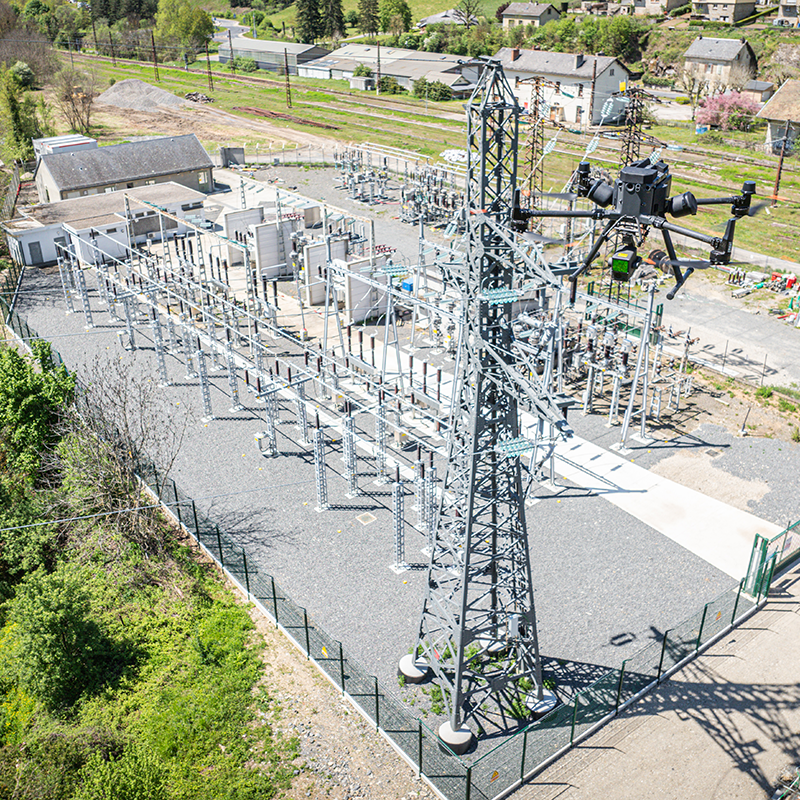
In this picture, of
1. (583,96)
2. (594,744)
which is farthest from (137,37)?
(594,744)

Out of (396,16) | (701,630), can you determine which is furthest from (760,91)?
(701,630)

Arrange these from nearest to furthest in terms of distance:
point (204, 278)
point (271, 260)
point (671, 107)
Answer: point (204, 278) < point (271, 260) < point (671, 107)

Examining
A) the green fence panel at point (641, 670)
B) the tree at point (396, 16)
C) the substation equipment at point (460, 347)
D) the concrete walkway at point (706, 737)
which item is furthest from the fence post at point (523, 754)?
the tree at point (396, 16)

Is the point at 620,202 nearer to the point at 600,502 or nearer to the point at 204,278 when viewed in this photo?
the point at 600,502

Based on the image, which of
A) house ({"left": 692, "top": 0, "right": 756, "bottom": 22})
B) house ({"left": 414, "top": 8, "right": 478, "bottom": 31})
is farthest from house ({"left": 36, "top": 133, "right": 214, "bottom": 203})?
house ({"left": 692, "top": 0, "right": 756, "bottom": 22})

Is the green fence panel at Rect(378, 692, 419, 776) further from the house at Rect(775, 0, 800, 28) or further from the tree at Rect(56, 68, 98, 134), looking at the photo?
the house at Rect(775, 0, 800, 28)
